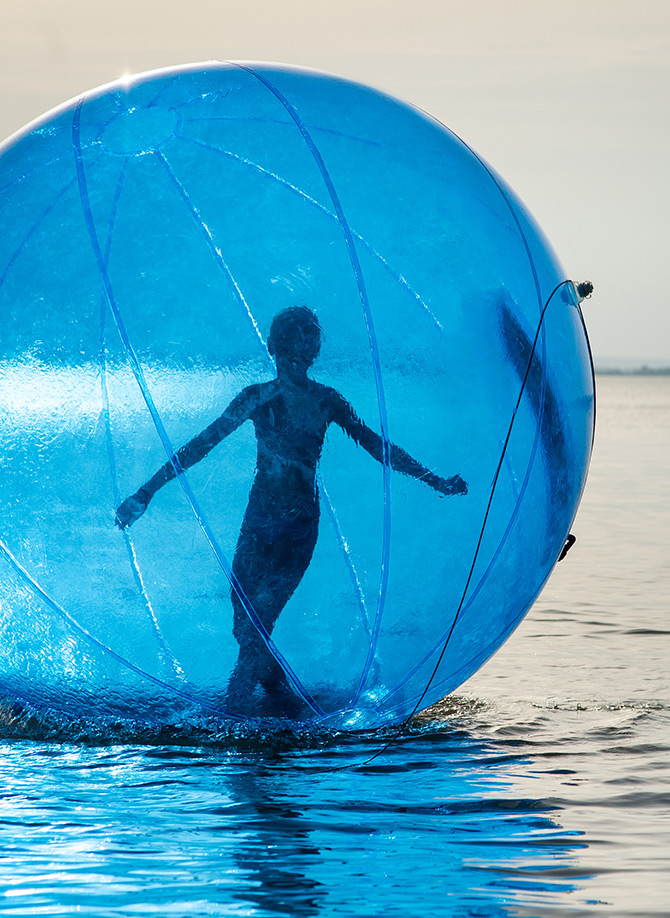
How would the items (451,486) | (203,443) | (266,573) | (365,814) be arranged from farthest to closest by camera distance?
(451,486)
(266,573)
(203,443)
(365,814)

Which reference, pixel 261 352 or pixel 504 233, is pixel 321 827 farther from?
pixel 504 233

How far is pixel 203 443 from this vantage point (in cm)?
550

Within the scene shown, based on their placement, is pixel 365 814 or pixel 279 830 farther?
pixel 365 814

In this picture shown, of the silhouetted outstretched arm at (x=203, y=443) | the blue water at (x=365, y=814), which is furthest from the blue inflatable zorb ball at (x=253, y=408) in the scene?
the blue water at (x=365, y=814)

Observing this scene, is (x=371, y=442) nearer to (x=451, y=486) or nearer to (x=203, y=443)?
(x=451, y=486)

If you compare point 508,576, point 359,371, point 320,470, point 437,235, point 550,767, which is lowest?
point 550,767

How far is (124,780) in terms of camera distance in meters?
5.69

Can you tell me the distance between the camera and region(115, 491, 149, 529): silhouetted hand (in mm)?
5535

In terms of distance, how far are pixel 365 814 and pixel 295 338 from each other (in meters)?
1.91

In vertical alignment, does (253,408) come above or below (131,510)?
above

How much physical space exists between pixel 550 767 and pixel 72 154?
3.44 meters

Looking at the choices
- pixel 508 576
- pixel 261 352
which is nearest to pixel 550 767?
pixel 508 576

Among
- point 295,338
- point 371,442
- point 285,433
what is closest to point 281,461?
point 285,433

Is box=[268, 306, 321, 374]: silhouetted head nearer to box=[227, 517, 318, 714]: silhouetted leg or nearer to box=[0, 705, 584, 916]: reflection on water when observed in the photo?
box=[227, 517, 318, 714]: silhouetted leg
